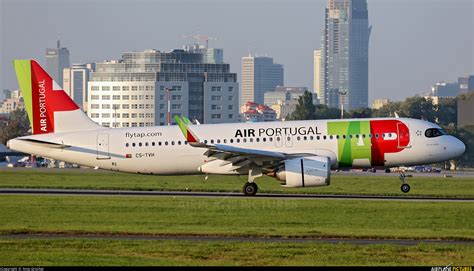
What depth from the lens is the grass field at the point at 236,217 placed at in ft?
116

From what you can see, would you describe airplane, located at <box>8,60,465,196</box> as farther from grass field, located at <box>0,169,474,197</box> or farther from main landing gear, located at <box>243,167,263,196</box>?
grass field, located at <box>0,169,474,197</box>

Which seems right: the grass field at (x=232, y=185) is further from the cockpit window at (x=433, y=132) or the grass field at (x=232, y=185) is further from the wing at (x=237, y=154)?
the wing at (x=237, y=154)

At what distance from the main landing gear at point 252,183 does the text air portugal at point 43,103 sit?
10.8 m

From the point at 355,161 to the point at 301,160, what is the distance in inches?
138

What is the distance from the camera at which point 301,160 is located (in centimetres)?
5072

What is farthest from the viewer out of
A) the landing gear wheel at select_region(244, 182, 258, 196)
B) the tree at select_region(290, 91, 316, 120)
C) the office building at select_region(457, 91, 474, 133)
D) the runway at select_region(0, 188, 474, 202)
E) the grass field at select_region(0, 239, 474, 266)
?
the tree at select_region(290, 91, 316, 120)

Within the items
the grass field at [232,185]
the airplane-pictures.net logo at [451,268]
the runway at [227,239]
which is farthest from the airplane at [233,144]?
the airplane-pictures.net logo at [451,268]

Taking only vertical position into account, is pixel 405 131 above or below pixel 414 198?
above

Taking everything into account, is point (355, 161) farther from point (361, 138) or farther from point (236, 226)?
point (236, 226)

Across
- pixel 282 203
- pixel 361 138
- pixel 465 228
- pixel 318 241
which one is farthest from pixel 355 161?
pixel 318 241

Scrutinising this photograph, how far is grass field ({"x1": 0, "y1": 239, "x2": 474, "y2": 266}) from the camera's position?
27.7 metres

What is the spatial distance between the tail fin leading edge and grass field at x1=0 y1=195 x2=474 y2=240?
19.9 feet

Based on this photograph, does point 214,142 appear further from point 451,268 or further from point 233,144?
point 451,268

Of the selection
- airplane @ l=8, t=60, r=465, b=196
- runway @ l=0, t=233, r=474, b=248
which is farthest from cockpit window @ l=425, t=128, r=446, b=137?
runway @ l=0, t=233, r=474, b=248
